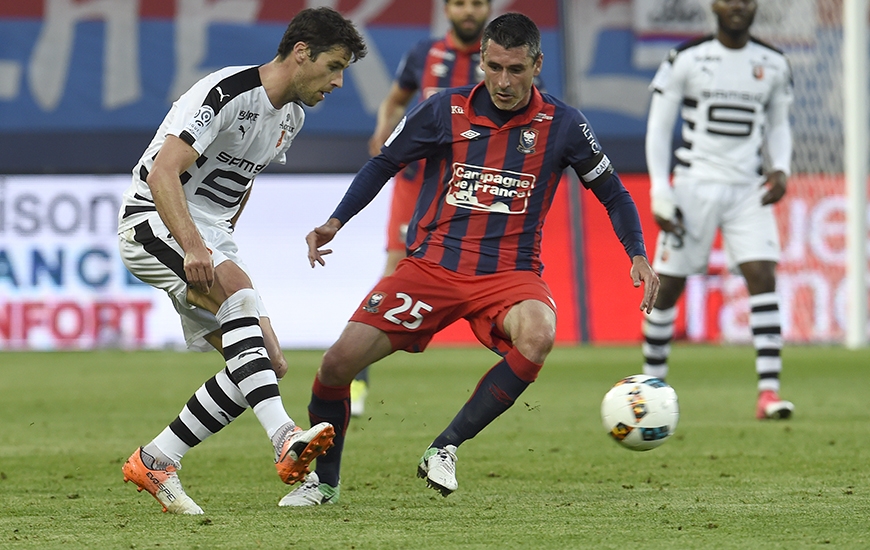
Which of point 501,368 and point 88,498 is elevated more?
point 501,368

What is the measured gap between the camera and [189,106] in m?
4.46

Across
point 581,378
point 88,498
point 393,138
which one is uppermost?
point 393,138

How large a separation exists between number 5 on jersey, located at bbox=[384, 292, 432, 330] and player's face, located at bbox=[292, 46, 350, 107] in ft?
2.63

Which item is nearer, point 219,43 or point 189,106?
point 189,106

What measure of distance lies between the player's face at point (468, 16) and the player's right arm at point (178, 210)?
3275 mm

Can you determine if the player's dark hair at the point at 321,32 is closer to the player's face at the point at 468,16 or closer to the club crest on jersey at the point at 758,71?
the player's face at the point at 468,16

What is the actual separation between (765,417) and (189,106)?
4.23m

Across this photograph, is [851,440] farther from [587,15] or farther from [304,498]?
[587,15]

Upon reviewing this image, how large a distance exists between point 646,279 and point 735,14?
3.47 meters

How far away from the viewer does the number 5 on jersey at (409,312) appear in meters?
4.84

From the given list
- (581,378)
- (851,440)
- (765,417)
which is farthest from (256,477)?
(581,378)

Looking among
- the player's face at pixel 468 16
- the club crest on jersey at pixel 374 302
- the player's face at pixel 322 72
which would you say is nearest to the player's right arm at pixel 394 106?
the player's face at pixel 468 16

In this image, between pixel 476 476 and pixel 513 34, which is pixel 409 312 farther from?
pixel 513 34

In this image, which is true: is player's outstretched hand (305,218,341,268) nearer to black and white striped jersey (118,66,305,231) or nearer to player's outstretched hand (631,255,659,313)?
black and white striped jersey (118,66,305,231)
